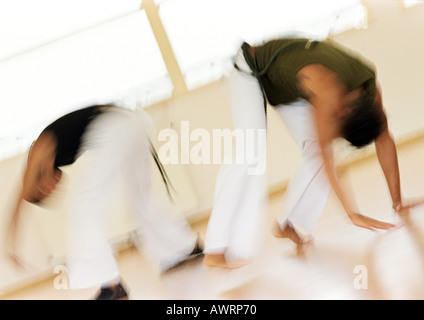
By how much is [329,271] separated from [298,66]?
0.67 m

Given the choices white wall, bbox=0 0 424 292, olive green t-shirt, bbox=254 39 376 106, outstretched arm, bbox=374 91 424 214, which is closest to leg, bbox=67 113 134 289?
olive green t-shirt, bbox=254 39 376 106


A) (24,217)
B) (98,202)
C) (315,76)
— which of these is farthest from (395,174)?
(24,217)

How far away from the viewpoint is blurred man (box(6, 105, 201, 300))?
1.80 meters

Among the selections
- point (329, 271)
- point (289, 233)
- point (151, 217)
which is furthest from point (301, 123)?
point (151, 217)

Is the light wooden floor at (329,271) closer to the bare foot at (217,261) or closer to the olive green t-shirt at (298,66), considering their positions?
the bare foot at (217,261)

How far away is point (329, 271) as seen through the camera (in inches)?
64.2

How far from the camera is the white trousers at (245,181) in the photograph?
186 centimetres

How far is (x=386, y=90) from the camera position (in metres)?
3.55

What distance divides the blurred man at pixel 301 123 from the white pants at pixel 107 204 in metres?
0.36

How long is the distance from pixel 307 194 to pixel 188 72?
1.83 metres

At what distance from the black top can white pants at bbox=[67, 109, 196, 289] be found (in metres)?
0.03

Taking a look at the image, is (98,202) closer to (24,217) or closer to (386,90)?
(24,217)

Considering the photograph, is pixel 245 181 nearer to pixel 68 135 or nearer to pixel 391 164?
pixel 391 164

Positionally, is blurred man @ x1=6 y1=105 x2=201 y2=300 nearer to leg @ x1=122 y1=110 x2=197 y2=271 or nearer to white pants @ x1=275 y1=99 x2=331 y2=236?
leg @ x1=122 y1=110 x2=197 y2=271
